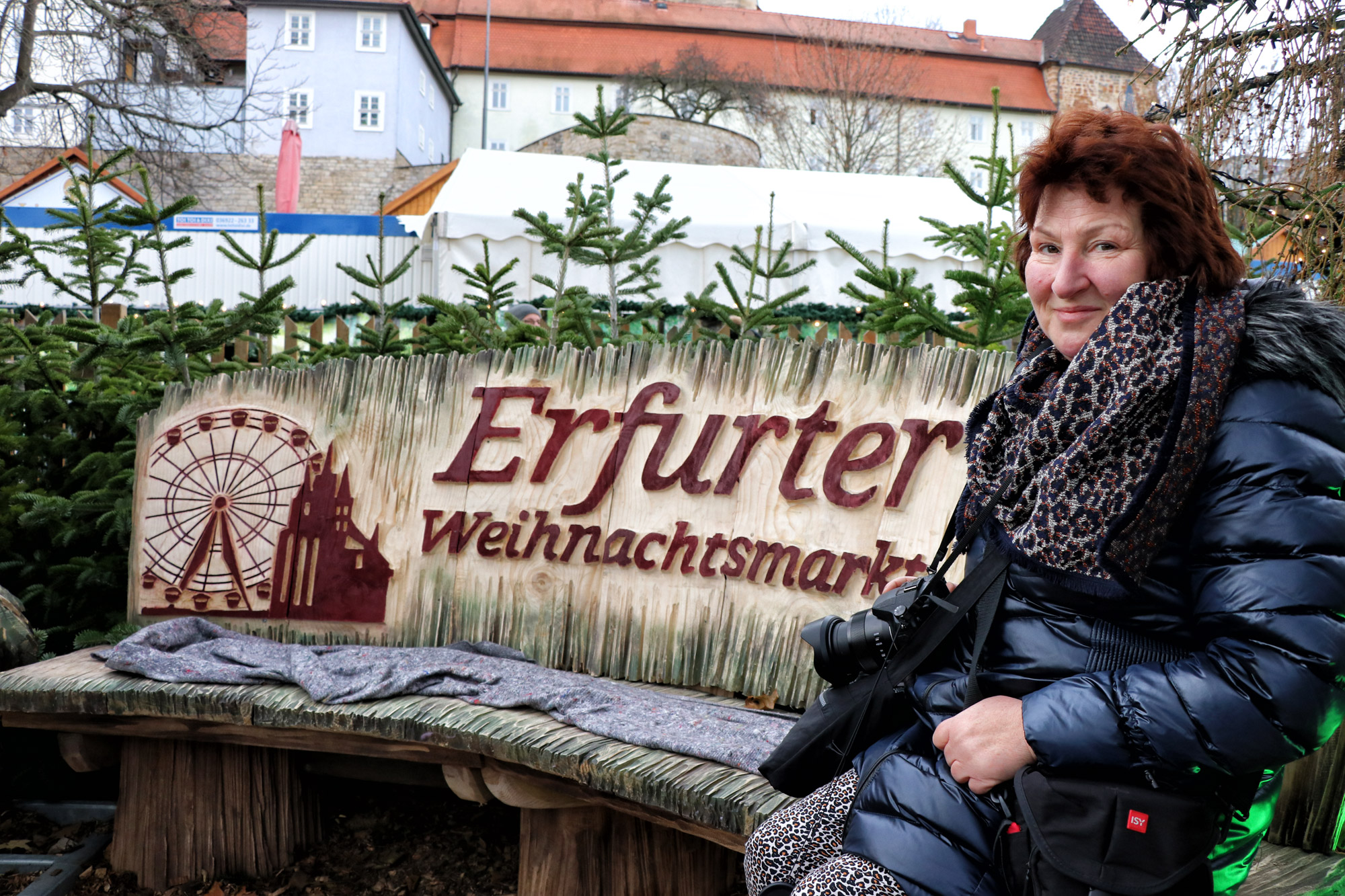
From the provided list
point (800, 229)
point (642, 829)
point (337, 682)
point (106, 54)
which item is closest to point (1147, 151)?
point (642, 829)

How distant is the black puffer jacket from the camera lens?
10.7 inches

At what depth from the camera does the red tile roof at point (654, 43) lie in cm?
4388

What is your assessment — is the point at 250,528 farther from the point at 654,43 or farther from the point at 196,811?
the point at 654,43

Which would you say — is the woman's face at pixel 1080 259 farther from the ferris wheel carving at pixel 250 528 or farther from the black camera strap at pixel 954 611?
the ferris wheel carving at pixel 250 528

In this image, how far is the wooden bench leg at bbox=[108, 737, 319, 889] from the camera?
3.62 m

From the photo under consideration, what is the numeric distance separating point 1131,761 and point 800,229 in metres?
13.2

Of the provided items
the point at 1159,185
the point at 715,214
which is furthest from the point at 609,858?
the point at 715,214

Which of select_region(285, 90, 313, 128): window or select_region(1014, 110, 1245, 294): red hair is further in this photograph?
select_region(285, 90, 313, 128): window

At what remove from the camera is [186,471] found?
4.18 meters

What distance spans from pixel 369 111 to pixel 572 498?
36.7 meters

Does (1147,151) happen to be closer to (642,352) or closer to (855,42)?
(642,352)

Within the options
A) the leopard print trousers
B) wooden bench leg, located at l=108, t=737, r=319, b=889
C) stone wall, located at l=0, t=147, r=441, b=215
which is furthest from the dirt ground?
stone wall, located at l=0, t=147, r=441, b=215

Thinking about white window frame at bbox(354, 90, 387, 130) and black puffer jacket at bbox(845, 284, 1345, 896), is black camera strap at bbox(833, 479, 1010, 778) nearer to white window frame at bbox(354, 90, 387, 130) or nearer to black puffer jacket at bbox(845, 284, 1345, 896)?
black puffer jacket at bbox(845, 284, 1345, 896)

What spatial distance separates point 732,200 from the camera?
49.8ft
